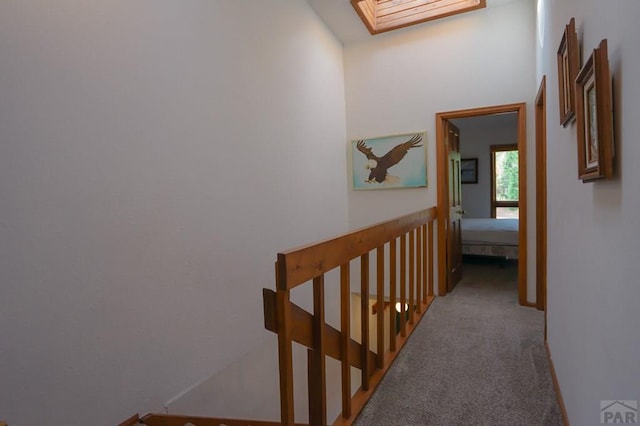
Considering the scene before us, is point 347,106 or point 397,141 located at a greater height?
point 347,106

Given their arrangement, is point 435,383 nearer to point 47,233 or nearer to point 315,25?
point 47,233

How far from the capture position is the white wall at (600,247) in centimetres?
81

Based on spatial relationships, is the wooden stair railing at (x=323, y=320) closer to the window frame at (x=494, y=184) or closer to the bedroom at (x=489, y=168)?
the bedroom at (x=489, y=168)

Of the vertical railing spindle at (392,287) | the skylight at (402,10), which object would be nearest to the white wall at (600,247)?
the vertical railing spindle at (392,287)

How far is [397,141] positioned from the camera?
3898 mm

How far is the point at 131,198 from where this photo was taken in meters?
1.82

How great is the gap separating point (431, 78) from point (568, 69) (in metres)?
2.44

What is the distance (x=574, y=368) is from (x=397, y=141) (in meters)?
2.83

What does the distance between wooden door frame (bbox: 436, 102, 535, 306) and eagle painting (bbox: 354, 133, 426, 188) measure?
0.20 meters

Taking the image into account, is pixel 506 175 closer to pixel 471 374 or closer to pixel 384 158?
pixel 384 158

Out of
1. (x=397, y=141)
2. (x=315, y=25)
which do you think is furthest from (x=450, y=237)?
(x=315, y=25)

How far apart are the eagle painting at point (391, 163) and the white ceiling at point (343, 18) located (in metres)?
1.17

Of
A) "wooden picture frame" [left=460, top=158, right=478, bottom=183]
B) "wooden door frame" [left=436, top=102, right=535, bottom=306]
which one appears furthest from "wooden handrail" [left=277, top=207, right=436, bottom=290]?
"wooden picture frame" [left=460, top=158, right=478, bottom=183]

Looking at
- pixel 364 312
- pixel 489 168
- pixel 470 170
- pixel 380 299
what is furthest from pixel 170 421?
pixel 489 168
